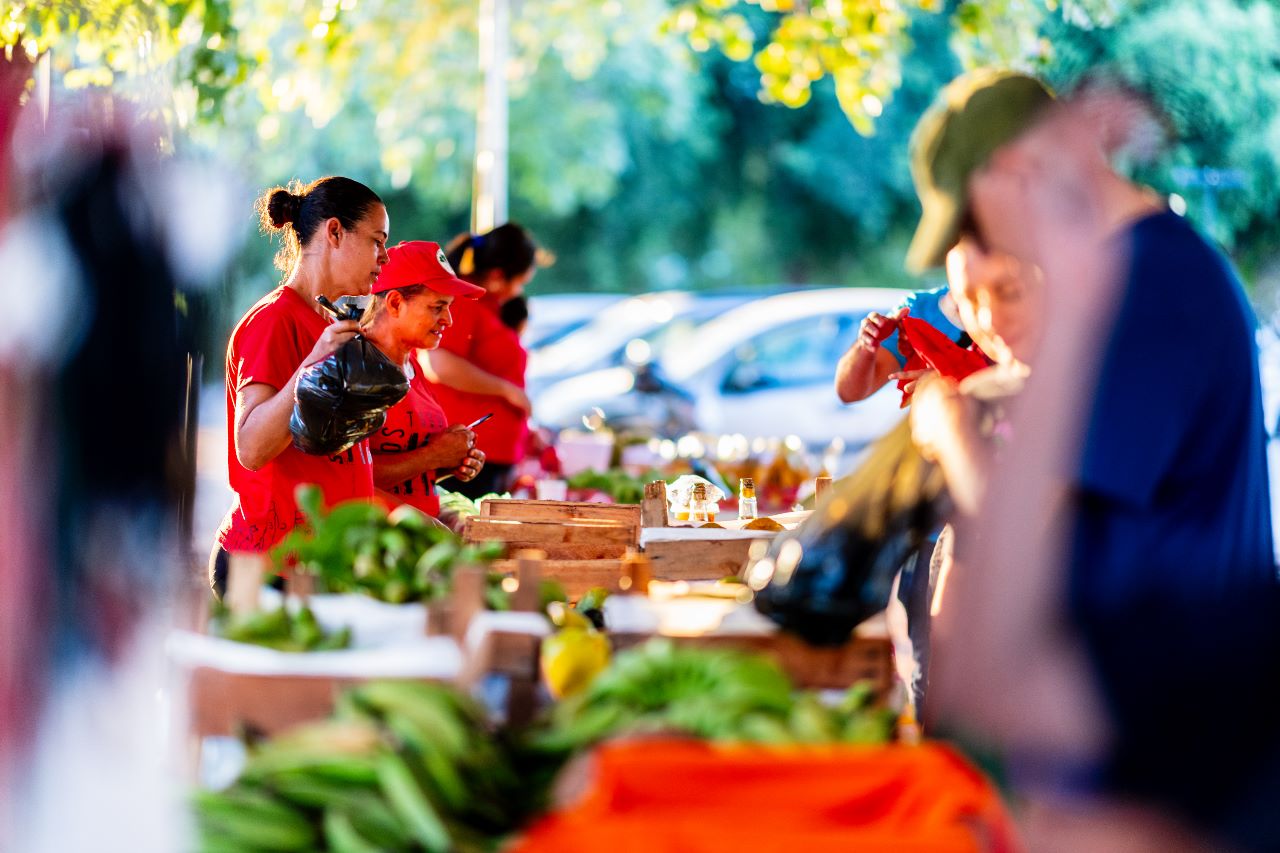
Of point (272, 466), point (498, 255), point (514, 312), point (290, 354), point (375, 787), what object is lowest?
point (375, 787)

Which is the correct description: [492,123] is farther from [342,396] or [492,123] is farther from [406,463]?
[342,396]

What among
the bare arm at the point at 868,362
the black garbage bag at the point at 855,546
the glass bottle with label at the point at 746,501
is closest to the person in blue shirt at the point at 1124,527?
the black garbage bag at the point at 855,546

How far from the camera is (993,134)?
7.32 feet

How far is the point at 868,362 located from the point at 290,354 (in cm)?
193

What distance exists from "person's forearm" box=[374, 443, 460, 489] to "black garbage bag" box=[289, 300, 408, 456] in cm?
70

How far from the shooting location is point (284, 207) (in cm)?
402

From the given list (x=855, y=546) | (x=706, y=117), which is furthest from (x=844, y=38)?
(x=706, y=117)

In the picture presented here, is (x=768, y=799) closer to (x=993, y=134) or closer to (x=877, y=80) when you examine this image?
(x=993, y=134)

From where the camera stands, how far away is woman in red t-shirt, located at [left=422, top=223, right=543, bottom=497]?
5.59m

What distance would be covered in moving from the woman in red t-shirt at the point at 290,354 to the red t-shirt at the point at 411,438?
0.37 m

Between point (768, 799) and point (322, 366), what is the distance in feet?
6.03

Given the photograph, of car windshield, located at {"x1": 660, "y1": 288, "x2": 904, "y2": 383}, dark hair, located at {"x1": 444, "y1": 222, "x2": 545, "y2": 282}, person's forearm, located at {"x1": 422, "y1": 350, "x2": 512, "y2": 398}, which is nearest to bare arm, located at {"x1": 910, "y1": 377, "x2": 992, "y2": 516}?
person's forearm, located at {"x1": 422, "y1": 350, "x2": 512, "y2": 398}

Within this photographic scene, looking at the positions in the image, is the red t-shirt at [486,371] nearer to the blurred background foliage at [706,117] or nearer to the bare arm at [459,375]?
the bare arm at [459,375]

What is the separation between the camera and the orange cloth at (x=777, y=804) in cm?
171
